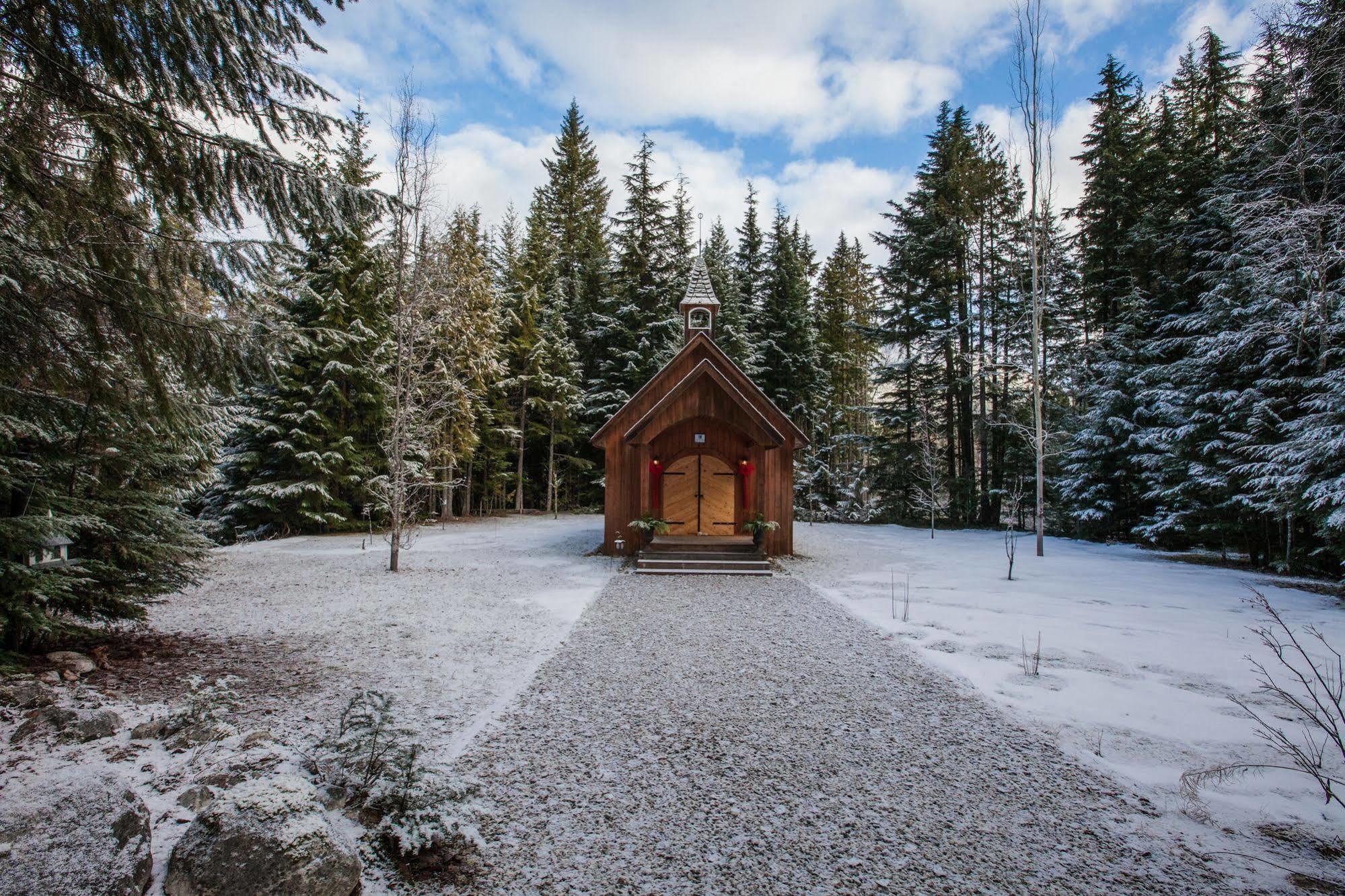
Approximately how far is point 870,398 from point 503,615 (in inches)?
1259

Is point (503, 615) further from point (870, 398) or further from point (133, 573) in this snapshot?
point (870, 398)

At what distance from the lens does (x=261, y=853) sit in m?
2.20

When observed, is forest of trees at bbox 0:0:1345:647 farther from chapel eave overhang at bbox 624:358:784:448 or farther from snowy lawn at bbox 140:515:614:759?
chapel eave overhang at bbox 624:358:784:448

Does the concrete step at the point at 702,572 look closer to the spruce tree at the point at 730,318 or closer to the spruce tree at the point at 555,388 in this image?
the spruce tree at the point at 730,318

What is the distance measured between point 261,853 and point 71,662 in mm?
3930

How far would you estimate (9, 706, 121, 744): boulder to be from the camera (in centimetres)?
335

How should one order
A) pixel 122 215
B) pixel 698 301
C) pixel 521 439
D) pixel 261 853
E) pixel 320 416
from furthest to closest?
pixel 521 439, pixel 320 416, pixel 698 301, pixel 122 215, pixel 261 853

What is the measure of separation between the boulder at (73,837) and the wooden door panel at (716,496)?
13.1 m

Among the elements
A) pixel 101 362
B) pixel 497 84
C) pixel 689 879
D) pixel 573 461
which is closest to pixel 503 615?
pixel 101 362

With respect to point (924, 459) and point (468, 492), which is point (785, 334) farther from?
point (468, 492)

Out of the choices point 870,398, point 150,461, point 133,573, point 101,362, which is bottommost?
point 133,573

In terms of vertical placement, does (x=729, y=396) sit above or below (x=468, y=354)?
below

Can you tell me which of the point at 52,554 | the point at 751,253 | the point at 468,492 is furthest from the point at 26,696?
the point at 751,253

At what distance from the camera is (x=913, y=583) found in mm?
10078
